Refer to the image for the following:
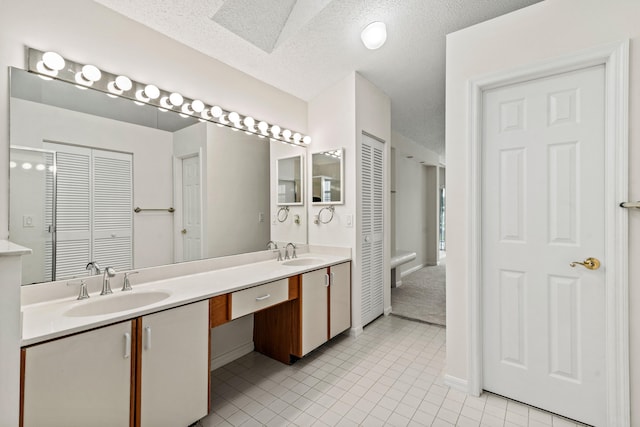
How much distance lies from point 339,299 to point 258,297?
990 millimetres

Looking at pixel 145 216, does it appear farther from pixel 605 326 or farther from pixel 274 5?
pixel 605 326

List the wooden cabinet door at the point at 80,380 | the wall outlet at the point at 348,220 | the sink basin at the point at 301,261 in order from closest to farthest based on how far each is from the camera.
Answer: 1. the wooden cabinet door at the point at 80,380
2. the sink basin at the point at 301,261
3. the wall outlet at the point at 348,220

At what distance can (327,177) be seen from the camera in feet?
9.84

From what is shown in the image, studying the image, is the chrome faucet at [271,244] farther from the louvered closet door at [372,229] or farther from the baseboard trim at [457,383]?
the baseboard trim at [457,383]

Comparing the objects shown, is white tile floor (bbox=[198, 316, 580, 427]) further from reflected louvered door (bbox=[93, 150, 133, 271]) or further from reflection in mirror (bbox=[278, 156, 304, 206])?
reflection in mirror (bbox=[278, 156, 304, 206])

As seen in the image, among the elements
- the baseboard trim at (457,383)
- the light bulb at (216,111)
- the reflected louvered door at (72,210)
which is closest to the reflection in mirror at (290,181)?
the light bulb at (216,111)

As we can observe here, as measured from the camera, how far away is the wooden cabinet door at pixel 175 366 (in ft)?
4.56

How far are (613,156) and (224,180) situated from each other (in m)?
2.51

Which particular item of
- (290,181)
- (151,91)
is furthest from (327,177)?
(151,91)

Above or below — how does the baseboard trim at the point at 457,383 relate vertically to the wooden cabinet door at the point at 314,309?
below

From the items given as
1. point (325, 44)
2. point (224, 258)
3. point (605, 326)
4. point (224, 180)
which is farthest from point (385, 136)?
point (605, 326)

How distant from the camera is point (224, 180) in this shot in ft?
7.97

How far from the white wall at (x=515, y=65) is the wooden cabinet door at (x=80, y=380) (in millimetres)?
1930

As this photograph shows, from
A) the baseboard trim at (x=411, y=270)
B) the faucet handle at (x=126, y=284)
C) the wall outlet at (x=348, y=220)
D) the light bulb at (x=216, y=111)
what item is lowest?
the baseboard trim at (x=411, y=270)
